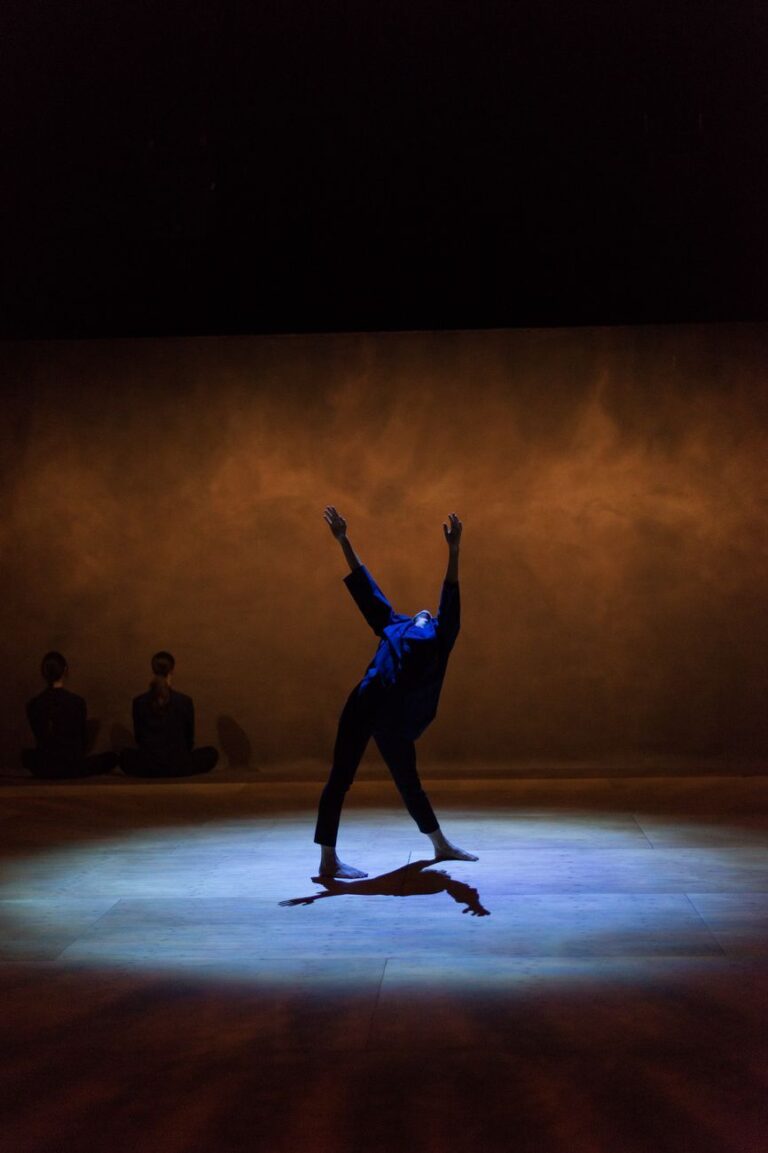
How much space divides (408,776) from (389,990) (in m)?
1.57

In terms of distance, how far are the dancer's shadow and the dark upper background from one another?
330 centimetres

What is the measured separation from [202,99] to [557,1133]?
530 centimetres

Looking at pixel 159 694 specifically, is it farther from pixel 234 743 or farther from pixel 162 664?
pixel 234 743

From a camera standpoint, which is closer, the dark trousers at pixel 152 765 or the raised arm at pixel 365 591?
the raised arm at pixel 365 591

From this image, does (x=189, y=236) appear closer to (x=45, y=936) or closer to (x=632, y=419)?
(x=632, y=419)

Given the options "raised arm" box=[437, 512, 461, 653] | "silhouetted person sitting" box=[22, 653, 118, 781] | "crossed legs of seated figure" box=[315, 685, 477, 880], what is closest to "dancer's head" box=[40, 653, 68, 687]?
"silhouetted person sitting" box=[22, 653, 118, 781]

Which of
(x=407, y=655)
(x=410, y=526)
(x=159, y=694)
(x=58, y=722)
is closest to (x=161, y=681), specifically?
(x=159, y=694)

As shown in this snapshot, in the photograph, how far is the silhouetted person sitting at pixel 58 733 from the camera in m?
7.82

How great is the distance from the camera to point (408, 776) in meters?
5.06

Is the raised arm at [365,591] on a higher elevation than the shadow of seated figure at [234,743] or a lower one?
higher

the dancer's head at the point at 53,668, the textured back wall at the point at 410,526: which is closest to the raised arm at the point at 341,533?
the textured back wall at the point at 410,526

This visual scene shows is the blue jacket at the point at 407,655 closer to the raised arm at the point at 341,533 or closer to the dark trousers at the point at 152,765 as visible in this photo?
the raised arm at the point at 341,533

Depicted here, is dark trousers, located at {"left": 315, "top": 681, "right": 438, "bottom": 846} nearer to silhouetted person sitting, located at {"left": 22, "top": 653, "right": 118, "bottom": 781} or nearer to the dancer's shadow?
the dancer's shadow

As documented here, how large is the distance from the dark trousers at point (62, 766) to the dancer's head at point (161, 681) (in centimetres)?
53
